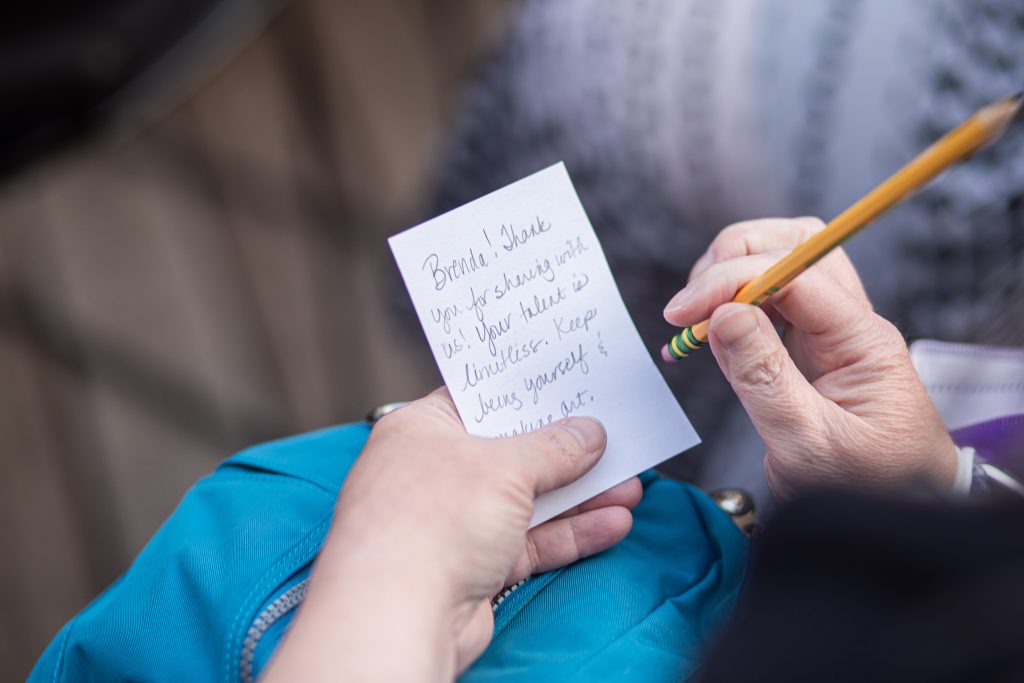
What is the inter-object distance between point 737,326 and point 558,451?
0.10m

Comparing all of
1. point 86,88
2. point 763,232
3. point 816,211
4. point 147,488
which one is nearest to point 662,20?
point 816,211

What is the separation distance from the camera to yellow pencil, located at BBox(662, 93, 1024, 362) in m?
0.31

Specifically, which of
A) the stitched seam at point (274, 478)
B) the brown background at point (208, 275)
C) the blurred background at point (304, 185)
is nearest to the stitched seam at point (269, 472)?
the stitched seam at point (274, 478)

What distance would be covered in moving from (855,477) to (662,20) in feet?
1.49

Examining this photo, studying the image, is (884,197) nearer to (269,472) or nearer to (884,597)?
(884,597)

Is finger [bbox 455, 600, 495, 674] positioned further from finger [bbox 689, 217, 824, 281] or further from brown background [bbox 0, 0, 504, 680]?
brown background [bbox 0, 0, 504, 680]

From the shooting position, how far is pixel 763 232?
0.48m

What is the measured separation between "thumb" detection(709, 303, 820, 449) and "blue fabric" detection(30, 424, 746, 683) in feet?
0.28

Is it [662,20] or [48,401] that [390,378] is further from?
[662,20]

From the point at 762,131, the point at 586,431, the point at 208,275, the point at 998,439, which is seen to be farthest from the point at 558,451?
the point at 208,275

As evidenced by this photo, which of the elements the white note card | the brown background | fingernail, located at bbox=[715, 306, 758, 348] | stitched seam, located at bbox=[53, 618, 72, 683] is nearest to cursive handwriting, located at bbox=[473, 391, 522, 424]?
the white note card

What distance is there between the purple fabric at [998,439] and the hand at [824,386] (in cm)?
3

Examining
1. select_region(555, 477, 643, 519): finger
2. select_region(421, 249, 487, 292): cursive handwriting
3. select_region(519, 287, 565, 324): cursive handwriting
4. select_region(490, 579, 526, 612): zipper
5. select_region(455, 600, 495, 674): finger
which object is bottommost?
select_region(490, 579, 526, 612): zipper

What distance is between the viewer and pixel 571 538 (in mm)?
427
